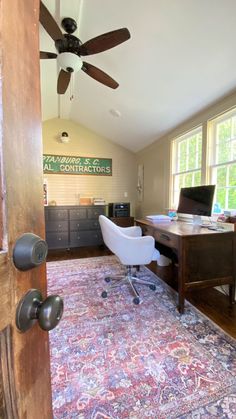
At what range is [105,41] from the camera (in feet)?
5.28

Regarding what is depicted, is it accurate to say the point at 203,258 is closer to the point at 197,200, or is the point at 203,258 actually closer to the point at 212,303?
the point at 212,303

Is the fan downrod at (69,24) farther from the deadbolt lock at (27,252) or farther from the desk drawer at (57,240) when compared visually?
the desk drawer at (57,240)

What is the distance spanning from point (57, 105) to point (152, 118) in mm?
1922

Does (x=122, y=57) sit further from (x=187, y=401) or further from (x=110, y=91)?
(x=187, y=401)

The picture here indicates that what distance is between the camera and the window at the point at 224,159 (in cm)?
223

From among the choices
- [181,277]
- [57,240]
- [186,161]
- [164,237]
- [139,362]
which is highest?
[186,161]

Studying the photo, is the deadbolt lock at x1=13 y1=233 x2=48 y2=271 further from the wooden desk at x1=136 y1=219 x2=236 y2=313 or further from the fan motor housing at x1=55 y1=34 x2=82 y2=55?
the fan motor housing at x1=55 y1=34 x2=82 y2=55

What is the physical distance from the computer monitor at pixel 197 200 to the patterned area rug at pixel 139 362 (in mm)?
987

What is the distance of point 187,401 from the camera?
3.39ft

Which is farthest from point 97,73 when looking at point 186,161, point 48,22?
point 186,161


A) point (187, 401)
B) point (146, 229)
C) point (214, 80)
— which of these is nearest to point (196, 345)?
point (187, 401)

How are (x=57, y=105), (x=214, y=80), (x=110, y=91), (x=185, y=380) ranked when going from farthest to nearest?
(x=57, y=105) < (x=110, y=91) < (x=214, y=80) < (x=185, y=380)

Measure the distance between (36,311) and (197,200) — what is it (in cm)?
213

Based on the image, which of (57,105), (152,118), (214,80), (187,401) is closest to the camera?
(187,401)
